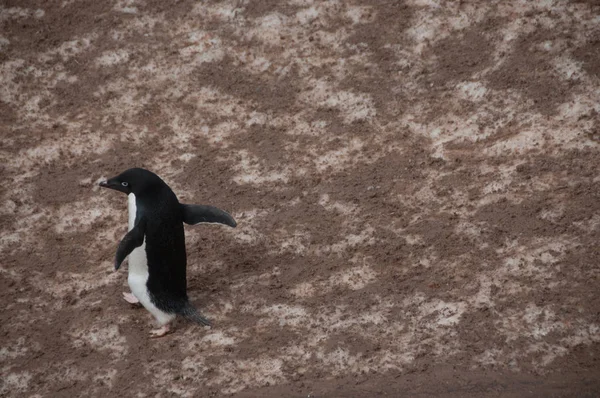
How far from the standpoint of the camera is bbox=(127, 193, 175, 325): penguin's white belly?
19.1ft

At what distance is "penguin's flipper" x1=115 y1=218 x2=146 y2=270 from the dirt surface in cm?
70

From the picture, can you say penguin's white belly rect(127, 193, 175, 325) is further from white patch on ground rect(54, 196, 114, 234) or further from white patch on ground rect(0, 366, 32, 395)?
white patch on ground rect(54, 196, 114, 234)

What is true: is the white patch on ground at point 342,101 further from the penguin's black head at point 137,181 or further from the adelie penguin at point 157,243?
the penguin's black head at point 137,181

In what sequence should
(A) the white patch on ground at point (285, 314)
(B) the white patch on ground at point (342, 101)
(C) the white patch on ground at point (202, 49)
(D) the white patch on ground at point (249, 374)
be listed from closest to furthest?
(D) the white patch on ground at point (249, 374) < (A) the white patch on ground at point (285, 314) < (B) the white patch on ground at point (342, 101) < (C) the white patch on ground at point (202, 49)

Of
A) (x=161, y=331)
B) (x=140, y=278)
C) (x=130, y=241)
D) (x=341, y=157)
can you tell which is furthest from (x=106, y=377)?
(x=341, y=157)

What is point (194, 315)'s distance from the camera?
5.89 metres

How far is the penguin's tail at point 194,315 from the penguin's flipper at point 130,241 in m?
0.66

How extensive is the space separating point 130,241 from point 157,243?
22 centimetres

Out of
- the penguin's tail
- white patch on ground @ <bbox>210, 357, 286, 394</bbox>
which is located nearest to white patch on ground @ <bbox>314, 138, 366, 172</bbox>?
the penguin's tail

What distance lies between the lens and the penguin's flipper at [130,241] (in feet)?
18.3

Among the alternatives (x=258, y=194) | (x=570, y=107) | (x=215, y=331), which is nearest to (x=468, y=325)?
(x=215, y=331)

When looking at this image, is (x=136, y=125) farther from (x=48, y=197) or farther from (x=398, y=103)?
(x=398, y=103)

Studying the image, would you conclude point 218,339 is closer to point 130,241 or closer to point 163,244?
point 163,244

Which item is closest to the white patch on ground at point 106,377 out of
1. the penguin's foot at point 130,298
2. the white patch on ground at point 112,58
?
the penguin's foot at point 130,298
